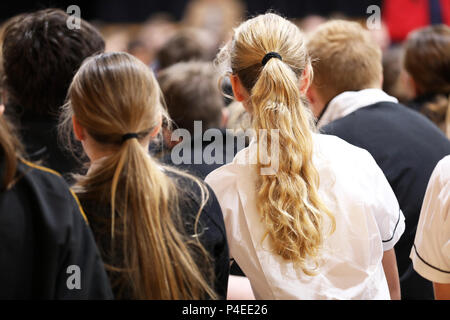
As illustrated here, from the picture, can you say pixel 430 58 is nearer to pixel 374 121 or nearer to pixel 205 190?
pixel 374 121

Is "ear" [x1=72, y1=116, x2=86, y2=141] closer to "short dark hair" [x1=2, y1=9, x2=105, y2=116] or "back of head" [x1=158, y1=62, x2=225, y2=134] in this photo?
"short dark hair" [x1=2, y1=9, x2=105, y2=116]

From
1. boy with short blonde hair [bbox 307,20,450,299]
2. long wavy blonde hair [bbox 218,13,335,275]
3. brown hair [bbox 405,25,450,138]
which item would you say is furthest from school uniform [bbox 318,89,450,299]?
brown hair [bbox 405,25,450,138]

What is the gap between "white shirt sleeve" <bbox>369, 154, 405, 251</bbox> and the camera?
1443 millimetres

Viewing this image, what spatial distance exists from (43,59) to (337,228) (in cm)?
101

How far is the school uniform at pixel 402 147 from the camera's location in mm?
1834

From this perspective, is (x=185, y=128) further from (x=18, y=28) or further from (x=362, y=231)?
(x=362, y=231)

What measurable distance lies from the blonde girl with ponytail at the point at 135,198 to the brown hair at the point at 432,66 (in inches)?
58.6

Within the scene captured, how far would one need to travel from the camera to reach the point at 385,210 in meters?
1.45

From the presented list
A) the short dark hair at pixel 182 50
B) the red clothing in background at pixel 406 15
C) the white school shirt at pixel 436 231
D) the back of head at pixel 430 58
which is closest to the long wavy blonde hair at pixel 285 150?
the white school shirt at pixel 436 231

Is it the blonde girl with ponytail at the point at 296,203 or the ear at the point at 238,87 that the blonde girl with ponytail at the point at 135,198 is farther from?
the ear at the point at 238,87

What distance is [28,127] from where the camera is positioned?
1743 mm

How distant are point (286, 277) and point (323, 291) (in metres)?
0.09

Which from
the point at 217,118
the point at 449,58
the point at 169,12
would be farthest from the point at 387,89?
the point at 169,12

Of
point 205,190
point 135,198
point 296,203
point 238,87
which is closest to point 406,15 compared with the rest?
point 238,87
